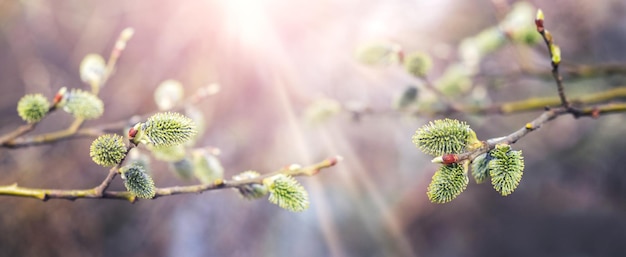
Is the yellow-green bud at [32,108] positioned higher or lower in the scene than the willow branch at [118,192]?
higher

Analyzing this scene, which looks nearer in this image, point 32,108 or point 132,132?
point 132,132

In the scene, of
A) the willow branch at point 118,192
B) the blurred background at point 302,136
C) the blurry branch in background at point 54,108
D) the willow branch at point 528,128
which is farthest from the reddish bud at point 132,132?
the blurred background at point 302,136

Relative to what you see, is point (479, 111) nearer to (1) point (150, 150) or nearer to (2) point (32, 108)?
(1) point (150, 150)

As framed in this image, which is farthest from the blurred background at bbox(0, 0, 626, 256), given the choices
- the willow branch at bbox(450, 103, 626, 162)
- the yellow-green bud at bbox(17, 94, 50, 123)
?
the yellow-green bud at bbox(17, 94, 50, 123)

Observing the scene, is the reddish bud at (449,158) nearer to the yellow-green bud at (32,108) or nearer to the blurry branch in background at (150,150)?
the blurry branch in background at (150,150)

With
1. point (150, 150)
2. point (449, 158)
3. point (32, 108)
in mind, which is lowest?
point (449, 158)

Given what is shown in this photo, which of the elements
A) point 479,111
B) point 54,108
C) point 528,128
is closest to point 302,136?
point 479,111
